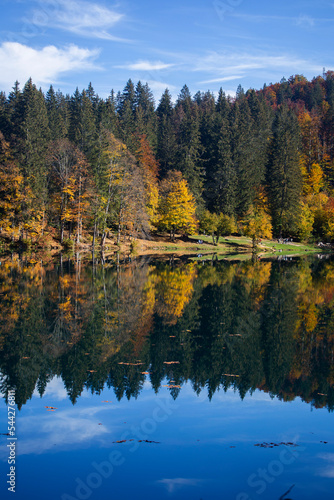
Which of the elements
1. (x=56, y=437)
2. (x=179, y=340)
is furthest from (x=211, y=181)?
(x=56, y=437)

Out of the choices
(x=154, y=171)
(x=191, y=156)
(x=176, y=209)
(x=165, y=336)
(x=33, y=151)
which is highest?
(x=191, y=156)

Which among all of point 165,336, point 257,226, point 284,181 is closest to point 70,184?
point 257,226

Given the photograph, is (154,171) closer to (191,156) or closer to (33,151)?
(191,156)

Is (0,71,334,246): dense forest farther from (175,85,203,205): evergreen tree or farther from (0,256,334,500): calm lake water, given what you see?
(0,256,334,500): calm lake water

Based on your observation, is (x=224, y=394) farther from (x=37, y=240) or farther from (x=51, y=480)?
(x=37, y=240)

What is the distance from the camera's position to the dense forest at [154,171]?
174 ft

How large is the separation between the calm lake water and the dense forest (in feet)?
107

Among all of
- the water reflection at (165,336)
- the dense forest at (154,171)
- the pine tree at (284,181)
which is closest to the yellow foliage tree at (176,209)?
the dense forest at (154,171)

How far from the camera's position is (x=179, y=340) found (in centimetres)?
1541

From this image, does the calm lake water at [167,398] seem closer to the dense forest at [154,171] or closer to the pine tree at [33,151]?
the pine tree at [33,151]

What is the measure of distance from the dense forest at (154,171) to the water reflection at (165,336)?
25844 millimetres

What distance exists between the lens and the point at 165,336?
1584 cm

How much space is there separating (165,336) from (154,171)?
6739cm

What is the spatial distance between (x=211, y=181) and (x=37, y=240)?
40.2 m
